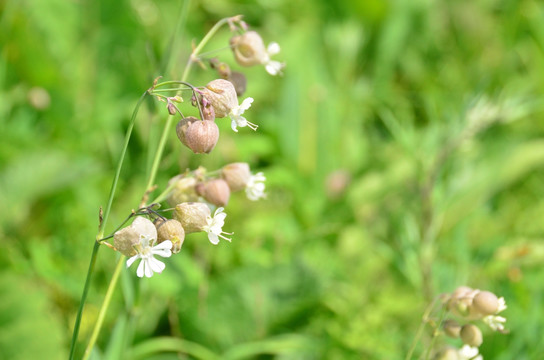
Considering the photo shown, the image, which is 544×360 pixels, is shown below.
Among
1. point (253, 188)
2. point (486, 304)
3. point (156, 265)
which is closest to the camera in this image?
point (156, 265)

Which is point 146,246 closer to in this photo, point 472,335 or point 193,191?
point 193,191

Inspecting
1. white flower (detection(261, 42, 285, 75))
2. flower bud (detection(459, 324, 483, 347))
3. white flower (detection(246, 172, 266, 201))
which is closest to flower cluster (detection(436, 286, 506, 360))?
flower bud (detection(459, 324, 483, 347))

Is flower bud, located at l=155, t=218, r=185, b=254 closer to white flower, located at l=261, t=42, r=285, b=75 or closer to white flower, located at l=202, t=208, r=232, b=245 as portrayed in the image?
white flower, located at l=202, t=208, r=232, b=245

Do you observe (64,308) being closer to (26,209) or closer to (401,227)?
(26,209)

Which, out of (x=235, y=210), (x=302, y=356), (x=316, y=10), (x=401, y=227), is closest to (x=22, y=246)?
(x=235, y=210)

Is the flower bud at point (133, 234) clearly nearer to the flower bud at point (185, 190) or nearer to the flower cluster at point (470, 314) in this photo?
the flower bud at point (185, 190)

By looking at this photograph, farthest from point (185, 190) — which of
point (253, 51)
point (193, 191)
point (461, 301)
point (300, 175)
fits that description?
point (300, 175)
